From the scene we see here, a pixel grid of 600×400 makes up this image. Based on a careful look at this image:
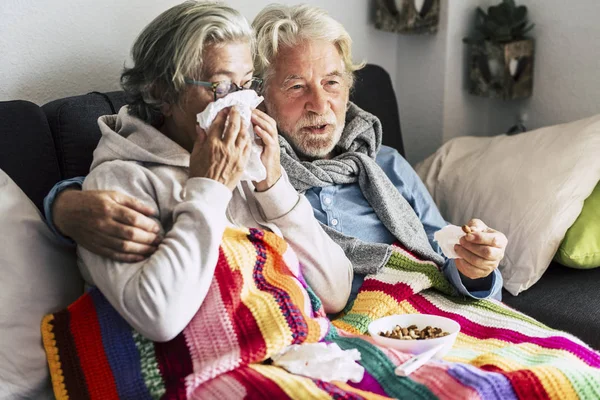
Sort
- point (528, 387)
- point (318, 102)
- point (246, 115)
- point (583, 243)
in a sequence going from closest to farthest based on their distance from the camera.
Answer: point (528, 387) < point (246, 115) < point (318, 102) < point (583, 243)

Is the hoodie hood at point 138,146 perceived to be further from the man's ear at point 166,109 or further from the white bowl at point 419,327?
the white bowl at point 419,327

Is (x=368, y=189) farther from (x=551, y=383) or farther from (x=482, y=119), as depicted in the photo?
(x=482, y=119)

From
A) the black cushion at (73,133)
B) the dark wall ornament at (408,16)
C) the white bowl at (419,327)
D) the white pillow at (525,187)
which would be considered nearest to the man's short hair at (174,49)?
the black cushion at (73,133)

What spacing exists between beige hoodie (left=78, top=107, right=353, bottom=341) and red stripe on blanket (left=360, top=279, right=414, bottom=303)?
71 mm

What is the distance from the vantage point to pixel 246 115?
1.67 metres

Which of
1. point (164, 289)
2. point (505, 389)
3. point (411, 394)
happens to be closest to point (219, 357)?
point (164, 289)

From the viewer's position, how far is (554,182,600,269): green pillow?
227cm

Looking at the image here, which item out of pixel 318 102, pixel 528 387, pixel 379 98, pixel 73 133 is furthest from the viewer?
pixel 379 98

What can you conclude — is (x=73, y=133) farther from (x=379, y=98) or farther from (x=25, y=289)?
(x=379, y=98)

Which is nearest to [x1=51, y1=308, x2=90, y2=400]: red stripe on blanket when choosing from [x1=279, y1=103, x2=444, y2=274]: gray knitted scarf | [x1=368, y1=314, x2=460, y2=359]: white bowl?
[x1=368, y1=314, x2=460, y2=359]: white bowl

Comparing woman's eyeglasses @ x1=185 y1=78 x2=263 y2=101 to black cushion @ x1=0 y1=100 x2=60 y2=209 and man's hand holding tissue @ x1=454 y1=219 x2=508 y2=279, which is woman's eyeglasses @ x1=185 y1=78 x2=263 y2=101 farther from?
man's hand holding tissue @ x1=454 y1=219 x2=508 y2=279

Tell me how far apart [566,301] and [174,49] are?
1.24 meters

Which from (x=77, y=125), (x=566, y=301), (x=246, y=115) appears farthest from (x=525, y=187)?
(x=77, y=125)

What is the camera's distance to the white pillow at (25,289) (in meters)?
1.57
